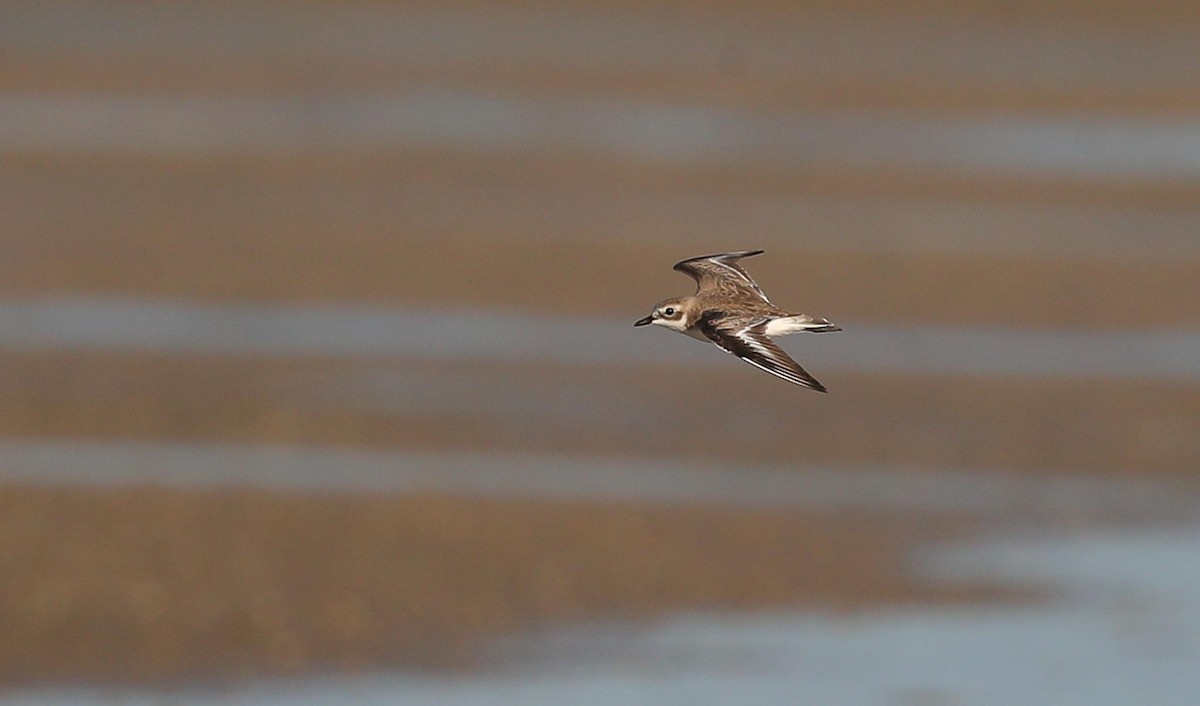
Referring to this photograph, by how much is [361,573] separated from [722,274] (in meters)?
5.18

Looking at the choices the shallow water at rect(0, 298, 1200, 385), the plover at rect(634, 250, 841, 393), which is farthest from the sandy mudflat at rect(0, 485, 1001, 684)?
the plover at rect(634, 250, 841, 393)

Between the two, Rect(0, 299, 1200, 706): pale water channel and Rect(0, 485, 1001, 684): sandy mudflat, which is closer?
Rect(0, 299, 1200, 706): pale water channel

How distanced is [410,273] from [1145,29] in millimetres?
15400

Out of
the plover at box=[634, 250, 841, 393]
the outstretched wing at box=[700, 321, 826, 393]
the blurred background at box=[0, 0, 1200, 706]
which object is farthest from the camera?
the blurred background at box=[0, 0, 1200, 706]

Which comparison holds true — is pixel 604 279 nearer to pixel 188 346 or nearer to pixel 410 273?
pixel 410 273

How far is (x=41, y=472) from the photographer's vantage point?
14750 millimetres

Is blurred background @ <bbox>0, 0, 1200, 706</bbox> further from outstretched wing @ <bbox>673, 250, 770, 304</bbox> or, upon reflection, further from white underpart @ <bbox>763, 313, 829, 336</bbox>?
white underpart @ <bbox>763, 313, 829, 336</bbox>

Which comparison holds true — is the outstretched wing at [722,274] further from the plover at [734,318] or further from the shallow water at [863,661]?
the shallow water at [863,661]

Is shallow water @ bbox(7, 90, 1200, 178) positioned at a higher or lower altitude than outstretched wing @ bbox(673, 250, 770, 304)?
higher

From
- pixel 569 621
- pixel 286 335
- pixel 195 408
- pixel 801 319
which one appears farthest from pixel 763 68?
pixel 801 319

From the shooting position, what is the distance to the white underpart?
750 centimetres

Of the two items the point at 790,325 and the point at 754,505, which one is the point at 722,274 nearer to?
the point at 790,325

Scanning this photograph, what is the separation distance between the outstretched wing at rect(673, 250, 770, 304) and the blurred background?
136 inches

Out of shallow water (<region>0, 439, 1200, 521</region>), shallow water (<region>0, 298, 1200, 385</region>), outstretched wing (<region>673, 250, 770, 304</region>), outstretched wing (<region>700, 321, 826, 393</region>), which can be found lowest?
outstretched wing (<region>700, 321, 826, 393</region>)
